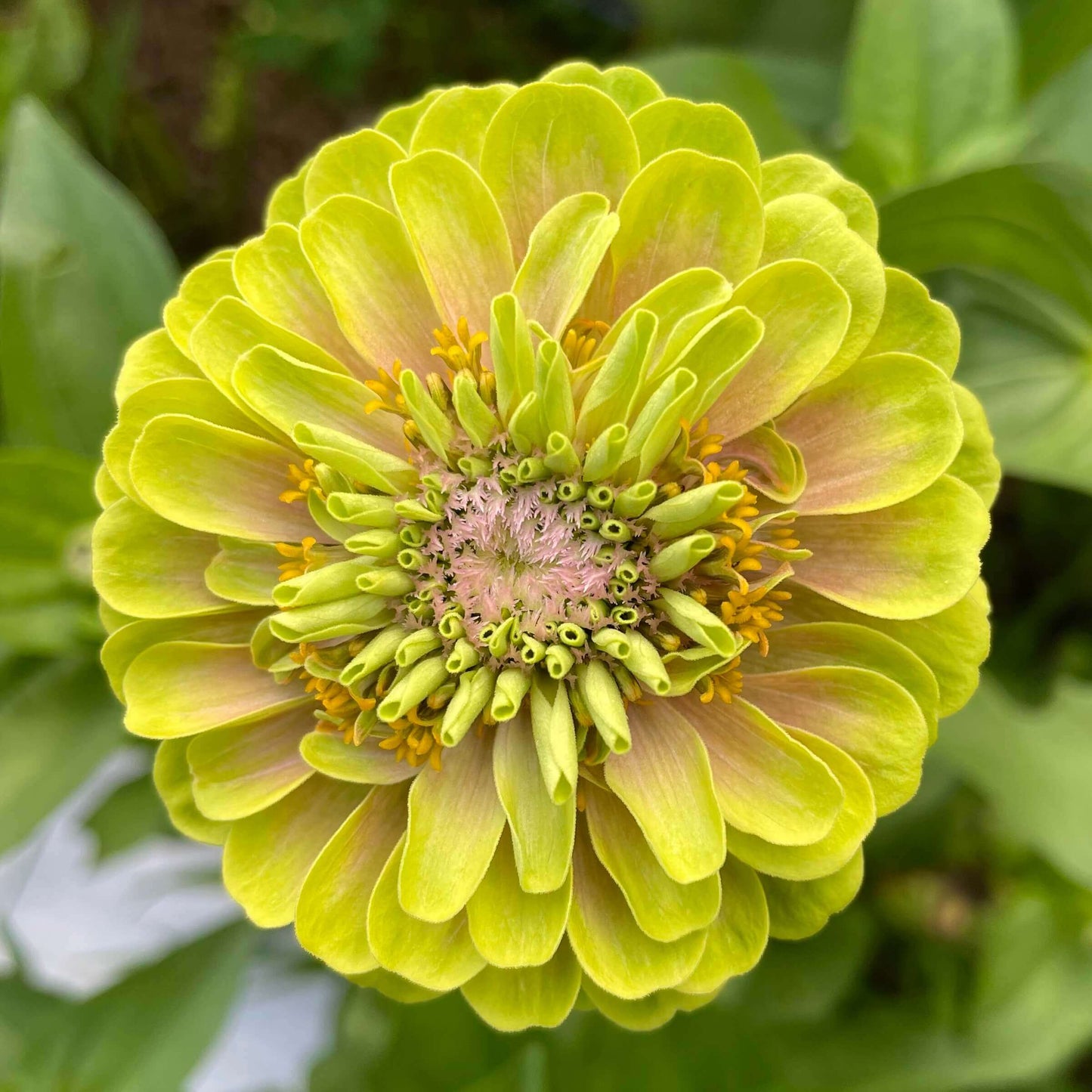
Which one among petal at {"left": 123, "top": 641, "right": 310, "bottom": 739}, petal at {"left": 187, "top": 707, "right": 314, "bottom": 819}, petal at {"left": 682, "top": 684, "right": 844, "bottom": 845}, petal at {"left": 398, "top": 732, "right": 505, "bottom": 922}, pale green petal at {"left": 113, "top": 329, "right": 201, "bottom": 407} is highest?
pale green petal at {"left": 113, "top": 329, "right": 201, "bottom": 407}

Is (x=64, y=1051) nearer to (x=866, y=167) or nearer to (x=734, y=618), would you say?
(x=734, y=618)

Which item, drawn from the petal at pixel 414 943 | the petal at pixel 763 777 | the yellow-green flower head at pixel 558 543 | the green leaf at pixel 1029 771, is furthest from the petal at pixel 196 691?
the green leaf at pixel 1029 771

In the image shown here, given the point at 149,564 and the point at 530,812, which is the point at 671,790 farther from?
the point at 149,564

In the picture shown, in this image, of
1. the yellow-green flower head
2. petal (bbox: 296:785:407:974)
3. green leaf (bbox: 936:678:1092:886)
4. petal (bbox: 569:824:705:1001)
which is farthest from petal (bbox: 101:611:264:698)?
green leaf (bbox: 936:678:1092:886)

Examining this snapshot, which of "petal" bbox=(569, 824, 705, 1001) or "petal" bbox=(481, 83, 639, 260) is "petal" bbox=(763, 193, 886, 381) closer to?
"petal" bbox=(481, 83, 639, 260)

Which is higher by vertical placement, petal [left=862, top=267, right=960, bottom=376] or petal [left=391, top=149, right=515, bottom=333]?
petal [left=391, top=149, right=515, bottom=333]

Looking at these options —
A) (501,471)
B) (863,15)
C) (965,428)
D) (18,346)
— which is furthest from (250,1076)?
(863,15)
